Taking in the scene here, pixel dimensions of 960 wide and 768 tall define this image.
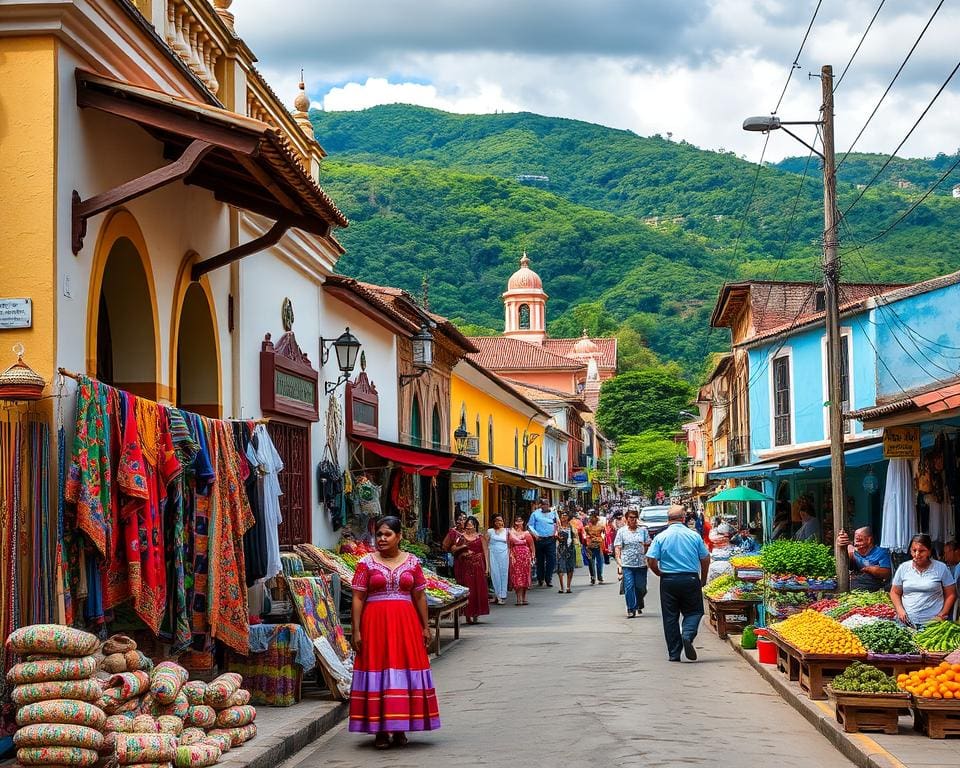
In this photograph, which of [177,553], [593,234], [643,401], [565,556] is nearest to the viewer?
[177,553]

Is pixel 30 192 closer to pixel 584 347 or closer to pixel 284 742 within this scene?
pixel 284 742

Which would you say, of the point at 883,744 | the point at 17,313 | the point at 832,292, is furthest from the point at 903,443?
the point at 17,313

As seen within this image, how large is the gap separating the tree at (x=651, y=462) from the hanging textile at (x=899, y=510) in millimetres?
72379

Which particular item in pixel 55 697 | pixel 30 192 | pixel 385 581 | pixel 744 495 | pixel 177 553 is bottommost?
pixel 55 697

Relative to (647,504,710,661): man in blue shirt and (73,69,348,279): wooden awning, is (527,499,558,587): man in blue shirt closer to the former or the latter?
(647,504,710,661): man in blue shirt

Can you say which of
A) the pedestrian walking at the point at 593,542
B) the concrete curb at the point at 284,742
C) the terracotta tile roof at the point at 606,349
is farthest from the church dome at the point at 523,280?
the concrete curb at the point at 284,742

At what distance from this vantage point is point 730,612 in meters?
18.0

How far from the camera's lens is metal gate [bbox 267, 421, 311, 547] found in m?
15.1

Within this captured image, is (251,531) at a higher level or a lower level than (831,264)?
lower

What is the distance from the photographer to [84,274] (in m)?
8.80

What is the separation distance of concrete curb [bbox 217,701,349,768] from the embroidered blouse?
44.8 inches

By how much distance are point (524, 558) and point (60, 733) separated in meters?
18.9

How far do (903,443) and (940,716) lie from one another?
216 inches

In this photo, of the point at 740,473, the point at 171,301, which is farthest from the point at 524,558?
the point at 171,301
